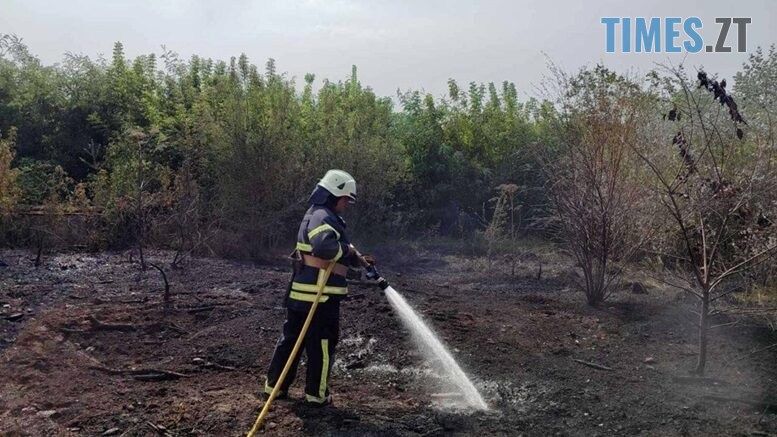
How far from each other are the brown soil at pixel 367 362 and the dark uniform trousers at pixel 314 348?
0.16 m

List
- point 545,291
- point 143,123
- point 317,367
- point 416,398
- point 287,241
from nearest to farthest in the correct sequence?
point 317,367
point 416,398
point 545,291
point 287,241
point 143,123

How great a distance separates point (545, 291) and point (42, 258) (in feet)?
24.7

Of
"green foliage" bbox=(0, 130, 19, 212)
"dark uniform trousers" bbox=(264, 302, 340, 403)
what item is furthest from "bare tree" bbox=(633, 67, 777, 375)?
"green foliage" bbox=(0, 130, 19, 212)

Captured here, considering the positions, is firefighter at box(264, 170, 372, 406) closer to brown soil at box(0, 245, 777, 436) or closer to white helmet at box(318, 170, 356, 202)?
white helmet at box(318, 170, 356, 202)

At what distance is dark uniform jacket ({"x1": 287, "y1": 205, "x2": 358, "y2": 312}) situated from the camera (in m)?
5.08

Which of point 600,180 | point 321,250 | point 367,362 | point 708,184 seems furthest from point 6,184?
point 708,184

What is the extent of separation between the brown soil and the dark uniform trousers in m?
0.16

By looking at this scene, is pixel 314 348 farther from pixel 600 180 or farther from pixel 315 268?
pixel 600 180

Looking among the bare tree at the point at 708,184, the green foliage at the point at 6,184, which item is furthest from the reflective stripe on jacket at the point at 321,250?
the green foliage at the point at 6,184

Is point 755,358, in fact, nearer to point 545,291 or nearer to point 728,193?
point 728,193

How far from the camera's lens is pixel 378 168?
1366 centimetres

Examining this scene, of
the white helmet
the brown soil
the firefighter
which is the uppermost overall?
the white helmet

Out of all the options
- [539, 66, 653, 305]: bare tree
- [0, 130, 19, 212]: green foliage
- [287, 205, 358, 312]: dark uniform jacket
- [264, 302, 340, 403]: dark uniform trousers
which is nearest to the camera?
[287, 205, 358, 312]: dark uniform jacket

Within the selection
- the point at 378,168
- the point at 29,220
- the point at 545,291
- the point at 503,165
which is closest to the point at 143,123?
the point at 29,220
